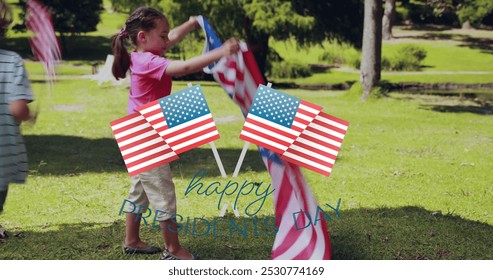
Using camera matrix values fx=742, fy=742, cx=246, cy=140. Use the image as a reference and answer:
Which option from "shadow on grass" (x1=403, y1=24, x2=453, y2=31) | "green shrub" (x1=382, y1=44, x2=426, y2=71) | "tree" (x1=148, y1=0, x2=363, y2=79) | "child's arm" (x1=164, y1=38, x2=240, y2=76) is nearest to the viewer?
"child's arm" (x1=164, y1=38, x2=240, y2=76)

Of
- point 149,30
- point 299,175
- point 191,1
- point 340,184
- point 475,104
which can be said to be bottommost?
point 475,104

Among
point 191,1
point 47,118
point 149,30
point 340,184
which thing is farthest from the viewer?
point 191,1

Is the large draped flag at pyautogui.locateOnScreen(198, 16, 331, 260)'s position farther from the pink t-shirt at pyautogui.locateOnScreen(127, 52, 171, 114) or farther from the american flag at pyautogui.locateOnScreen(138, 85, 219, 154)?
the pink t-shirt at pyautogui.locateOnScreen(127, 52, 171, 114)

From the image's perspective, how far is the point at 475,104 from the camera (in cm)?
1736

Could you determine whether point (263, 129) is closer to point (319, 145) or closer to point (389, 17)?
point (319, 145)

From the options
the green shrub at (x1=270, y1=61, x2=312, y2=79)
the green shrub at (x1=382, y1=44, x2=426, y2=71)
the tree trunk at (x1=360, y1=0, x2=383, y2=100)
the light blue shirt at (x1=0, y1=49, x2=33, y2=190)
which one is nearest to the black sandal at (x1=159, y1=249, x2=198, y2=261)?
the light blue shirt at (x1=0, y1=49, x2=33, y2=190)

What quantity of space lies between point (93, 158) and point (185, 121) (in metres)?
5.33

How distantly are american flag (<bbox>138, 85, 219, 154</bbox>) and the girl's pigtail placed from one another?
350 millimetres

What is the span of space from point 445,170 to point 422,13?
1776cm

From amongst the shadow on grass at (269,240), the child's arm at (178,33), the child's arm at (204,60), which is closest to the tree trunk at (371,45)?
the shadow on grass at (269,240)

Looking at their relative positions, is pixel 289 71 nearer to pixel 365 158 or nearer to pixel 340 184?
pixel 365 158

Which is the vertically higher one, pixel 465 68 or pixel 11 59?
pixel 11 59

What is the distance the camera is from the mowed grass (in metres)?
5.62

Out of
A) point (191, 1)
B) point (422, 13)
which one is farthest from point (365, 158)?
point (422, 13)
